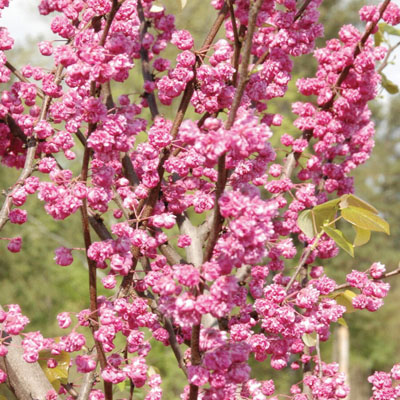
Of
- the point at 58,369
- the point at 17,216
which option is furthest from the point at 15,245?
the point at 58,369

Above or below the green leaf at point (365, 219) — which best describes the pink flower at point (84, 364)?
below

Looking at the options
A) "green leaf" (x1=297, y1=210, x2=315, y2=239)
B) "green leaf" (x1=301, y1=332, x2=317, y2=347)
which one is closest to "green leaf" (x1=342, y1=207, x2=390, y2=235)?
"green leaf" (x1=297, y1=210, x2=315, y2=239)

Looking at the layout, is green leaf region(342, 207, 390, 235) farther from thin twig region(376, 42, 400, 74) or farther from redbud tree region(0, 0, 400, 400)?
thin twig region(376, 42, 400, 74)

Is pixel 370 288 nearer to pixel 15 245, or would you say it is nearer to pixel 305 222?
pixel 305 222

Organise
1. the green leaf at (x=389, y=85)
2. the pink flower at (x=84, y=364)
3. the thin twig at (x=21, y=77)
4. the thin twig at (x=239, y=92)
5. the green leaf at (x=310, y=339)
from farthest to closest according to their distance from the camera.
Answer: the green leaf at (x=389, y=85), the green leaf at (x=310, y=339), the thin twig at (x=21, y=77), the pink flower at (x=84, y=364), the thin twig at (x=239, y=92)

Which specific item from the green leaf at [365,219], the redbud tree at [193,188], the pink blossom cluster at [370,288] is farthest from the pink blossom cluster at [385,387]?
the green leaf at [365,219]

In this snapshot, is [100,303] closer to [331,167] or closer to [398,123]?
[331,167]

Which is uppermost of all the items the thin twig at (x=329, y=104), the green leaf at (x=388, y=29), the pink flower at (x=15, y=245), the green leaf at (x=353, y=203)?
the green leaf at (x=388, y=29)

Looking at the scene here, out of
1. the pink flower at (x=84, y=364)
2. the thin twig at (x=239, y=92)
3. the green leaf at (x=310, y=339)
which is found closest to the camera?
the thin twig at (x=239, y=92)

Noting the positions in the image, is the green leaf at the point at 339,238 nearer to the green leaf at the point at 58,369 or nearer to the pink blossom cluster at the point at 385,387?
the pink blossom cluster at the point at 385,387

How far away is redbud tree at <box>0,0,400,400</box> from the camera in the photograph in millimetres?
1139

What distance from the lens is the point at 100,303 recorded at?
1.56m

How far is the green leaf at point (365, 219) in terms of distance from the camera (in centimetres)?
146

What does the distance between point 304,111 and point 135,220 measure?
1030 mm
